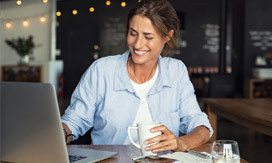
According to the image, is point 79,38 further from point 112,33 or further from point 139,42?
point 139,42

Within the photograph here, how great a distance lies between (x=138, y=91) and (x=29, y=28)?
8848 millimetres

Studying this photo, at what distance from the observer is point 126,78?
1983mm

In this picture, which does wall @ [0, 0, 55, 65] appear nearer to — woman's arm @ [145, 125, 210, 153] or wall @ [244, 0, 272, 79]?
wall @ [244, 0, 272, 79]

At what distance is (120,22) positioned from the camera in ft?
35.1

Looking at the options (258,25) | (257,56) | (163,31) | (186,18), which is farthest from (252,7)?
(163,31)

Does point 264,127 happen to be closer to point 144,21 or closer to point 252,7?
point 144,21

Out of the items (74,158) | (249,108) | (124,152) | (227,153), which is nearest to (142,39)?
(124,152)

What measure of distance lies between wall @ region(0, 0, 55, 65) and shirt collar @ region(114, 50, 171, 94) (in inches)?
339

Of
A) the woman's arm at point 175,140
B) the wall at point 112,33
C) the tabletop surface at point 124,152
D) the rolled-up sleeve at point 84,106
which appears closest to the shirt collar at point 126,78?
the rolled-up sleeve at point 84,106

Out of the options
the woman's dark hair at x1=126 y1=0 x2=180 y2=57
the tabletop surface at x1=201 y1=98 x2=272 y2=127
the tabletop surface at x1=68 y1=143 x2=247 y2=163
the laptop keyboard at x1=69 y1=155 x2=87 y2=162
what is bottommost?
the tabletop surface at x1=201 y1=98 x2=272 y2=127

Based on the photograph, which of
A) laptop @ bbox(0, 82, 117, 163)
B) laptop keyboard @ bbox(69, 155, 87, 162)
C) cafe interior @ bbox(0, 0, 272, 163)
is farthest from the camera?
cafe interior @ bbox(0, 0, 272, 163)

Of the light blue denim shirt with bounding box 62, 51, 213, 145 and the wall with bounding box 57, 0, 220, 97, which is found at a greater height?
the wall with bounding box 57, 0, 220, 97

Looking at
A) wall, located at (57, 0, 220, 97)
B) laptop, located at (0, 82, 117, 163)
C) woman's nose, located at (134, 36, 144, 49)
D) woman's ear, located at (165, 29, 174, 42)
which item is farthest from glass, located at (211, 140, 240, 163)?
wall, located at (57, 0, 220, 97)

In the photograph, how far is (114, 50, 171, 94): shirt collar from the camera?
1967 mm
